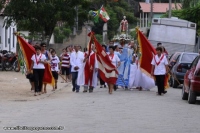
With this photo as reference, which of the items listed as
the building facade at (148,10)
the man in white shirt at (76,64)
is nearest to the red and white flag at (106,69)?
the man in white shirt at (76,64)

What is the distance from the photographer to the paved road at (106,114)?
1318 cm

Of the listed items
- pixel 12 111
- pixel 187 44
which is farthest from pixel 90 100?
pixel 187 44

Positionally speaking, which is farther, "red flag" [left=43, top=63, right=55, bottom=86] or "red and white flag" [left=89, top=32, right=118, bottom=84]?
"red flag" [left=43, top=63, right=55, bottom=86]

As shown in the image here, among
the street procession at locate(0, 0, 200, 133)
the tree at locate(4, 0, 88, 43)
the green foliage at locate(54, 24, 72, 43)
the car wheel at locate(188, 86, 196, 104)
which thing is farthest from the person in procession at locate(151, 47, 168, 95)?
the green foliage at locate(54, 24, 72, 43)

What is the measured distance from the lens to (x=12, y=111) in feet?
54.3

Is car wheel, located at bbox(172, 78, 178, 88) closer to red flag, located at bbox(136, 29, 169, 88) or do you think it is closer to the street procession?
the street procession

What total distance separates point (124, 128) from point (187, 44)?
24.4 m

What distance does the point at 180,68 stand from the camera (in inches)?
1086

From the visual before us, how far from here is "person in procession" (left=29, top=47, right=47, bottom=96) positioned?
2222 centimetres

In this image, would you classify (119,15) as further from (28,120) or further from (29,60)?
(28,120)

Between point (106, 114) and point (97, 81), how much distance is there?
32.3 feet

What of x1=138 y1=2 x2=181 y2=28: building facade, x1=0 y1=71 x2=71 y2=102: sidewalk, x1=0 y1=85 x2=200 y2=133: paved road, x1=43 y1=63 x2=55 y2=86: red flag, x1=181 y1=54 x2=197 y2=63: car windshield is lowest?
x1=0 y1=71 x2=71 y2=102: sidewalk

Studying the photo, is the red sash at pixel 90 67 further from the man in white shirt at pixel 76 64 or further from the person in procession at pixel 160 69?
the person in procession at pixel 160 69

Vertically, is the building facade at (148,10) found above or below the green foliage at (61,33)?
above
